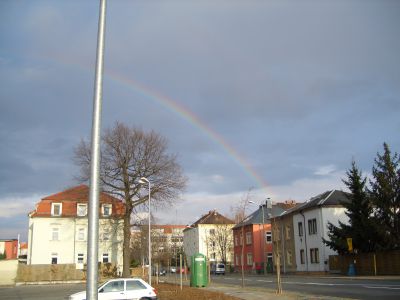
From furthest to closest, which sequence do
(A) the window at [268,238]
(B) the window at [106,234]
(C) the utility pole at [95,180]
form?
(A) the window at [268,238] → (B) the window at [106,234] → (C) the utility pole at [95,180]

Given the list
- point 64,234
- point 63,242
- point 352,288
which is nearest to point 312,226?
point 352,288

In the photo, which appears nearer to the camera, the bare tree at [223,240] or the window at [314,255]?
the window at [314,255]

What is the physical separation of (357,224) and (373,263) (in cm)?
374

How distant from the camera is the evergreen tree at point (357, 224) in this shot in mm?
41228

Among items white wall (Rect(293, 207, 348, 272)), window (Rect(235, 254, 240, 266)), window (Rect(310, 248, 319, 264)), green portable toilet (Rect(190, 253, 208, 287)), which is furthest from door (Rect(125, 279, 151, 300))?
window (Rect(235, 254, 240, 266))

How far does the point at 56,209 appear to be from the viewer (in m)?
62.9

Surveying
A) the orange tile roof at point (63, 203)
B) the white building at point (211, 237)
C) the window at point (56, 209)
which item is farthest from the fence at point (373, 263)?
the white building at point (211, 237)

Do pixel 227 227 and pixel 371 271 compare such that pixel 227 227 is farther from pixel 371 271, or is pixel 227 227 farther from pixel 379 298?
pixel 379 298

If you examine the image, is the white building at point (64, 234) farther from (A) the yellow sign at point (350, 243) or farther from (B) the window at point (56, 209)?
(A) the yellow sign at point (350, 243)

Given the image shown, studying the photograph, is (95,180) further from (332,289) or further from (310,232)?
(310,232)

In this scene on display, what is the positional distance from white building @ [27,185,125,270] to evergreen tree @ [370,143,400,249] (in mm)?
33077

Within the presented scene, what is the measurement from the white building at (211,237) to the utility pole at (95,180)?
82.5m

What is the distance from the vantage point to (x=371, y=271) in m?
40.2

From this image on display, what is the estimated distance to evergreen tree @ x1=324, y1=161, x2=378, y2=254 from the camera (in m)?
41.2
